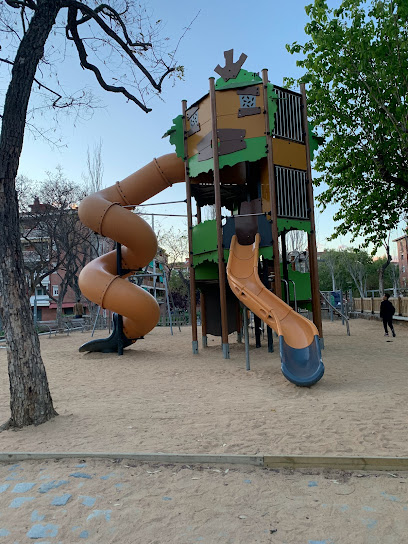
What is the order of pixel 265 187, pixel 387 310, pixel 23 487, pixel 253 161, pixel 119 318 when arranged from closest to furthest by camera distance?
pixel 23 487, pixel 265 187, pixel 253 161, pixel 119 318, pixel 387 310

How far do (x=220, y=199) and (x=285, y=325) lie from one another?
193 inches

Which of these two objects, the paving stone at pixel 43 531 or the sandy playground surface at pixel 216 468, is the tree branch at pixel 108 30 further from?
the paving stone at pixel 43 531

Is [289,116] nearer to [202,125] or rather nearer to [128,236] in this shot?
[202,125]

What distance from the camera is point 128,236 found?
12867mm

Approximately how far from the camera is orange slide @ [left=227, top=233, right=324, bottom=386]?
303 inches

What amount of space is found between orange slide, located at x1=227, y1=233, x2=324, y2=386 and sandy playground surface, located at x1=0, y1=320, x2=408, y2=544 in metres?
0.32

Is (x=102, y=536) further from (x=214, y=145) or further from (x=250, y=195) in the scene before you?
(x=250, y=195)

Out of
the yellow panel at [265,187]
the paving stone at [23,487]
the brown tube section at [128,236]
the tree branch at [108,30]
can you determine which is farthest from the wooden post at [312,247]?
the paving stone at [23,487]

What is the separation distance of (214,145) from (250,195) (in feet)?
8.75

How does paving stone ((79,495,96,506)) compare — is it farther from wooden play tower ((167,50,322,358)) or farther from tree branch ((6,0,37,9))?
wooden play tower ((167,50,322,358))

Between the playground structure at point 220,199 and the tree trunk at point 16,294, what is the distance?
620 centimetres

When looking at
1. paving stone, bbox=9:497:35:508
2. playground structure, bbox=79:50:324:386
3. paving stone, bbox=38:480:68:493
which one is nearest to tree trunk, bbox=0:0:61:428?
paving stone, bbox=38:480:68:493

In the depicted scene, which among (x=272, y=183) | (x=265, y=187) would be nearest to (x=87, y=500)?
(x=272, y=183)

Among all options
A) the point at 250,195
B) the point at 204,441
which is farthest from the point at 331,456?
the point at 250,195
